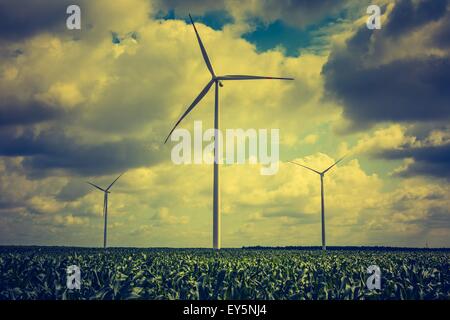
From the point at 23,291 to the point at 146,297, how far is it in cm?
575

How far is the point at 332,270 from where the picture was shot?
30109mm

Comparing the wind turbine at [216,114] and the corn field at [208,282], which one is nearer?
the corn field at [208,282]

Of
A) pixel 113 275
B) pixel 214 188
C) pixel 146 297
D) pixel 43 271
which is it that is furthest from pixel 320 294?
pixel 214 188

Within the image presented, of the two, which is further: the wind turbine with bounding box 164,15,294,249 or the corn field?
the wind turbine with bounding box 164,15,294,249

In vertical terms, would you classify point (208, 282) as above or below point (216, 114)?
below

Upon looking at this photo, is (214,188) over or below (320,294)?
over

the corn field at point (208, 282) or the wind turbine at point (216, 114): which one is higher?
the wind turbine at point (216, 114)

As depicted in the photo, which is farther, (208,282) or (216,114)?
(216,114)

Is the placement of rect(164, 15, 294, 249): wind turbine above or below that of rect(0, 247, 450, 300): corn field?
above

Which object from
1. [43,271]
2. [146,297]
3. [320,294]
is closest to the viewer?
[146,297]
